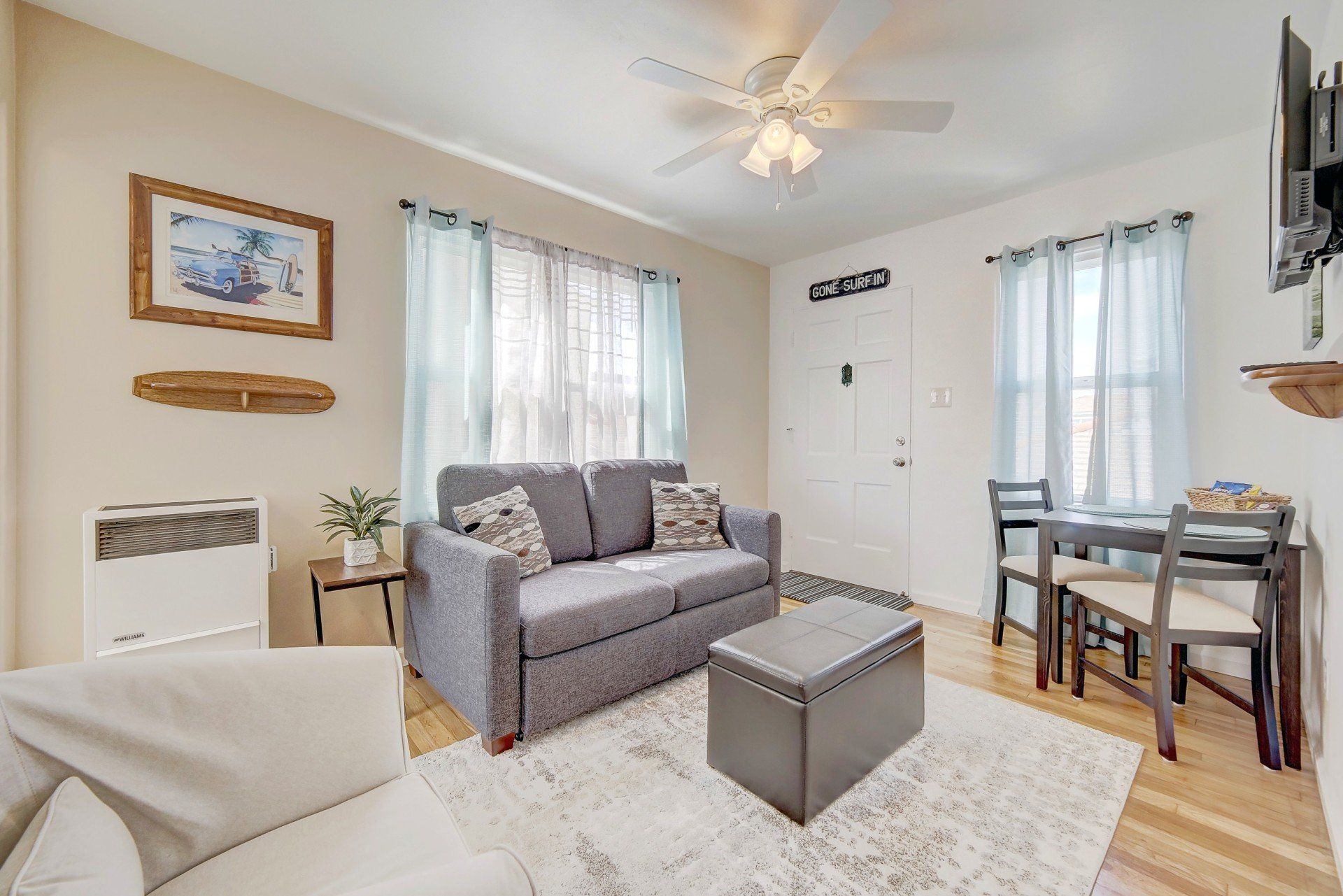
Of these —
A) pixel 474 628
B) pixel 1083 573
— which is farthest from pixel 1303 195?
pixel 474 628

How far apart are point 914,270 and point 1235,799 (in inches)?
119

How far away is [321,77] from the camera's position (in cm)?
217

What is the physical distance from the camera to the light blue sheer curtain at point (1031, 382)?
A: 296cm

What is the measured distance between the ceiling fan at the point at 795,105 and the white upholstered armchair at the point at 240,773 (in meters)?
1.88

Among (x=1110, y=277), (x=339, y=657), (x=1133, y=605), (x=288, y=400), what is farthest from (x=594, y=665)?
(x=1110, y=277)

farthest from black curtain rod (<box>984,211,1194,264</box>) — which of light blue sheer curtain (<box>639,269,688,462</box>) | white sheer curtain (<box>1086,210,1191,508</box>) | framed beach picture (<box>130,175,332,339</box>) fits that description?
framed beach picture (<box>130,175,332,339</box>)

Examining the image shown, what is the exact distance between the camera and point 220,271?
213 centimetres

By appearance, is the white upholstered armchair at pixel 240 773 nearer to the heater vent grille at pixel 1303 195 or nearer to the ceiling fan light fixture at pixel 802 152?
the heater vent grille at pixel 1303 195

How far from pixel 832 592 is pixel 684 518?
1.44 m

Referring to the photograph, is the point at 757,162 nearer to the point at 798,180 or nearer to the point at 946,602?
the point at 798,180

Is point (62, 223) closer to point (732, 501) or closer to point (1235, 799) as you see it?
point (732, 501)

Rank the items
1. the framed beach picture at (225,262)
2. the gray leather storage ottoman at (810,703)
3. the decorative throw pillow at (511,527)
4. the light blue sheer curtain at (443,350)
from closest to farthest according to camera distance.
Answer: the gray leather storage ottoman at (810,703) → the framed beach picture at (225,262) → the decorative throw pillow at (511,527) → the light blue sheer curtain at (443,350)

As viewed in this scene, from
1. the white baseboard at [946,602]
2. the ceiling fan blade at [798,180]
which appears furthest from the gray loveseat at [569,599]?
the ceiling fan blade at [798,180]

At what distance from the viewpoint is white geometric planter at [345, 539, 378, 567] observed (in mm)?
2193
